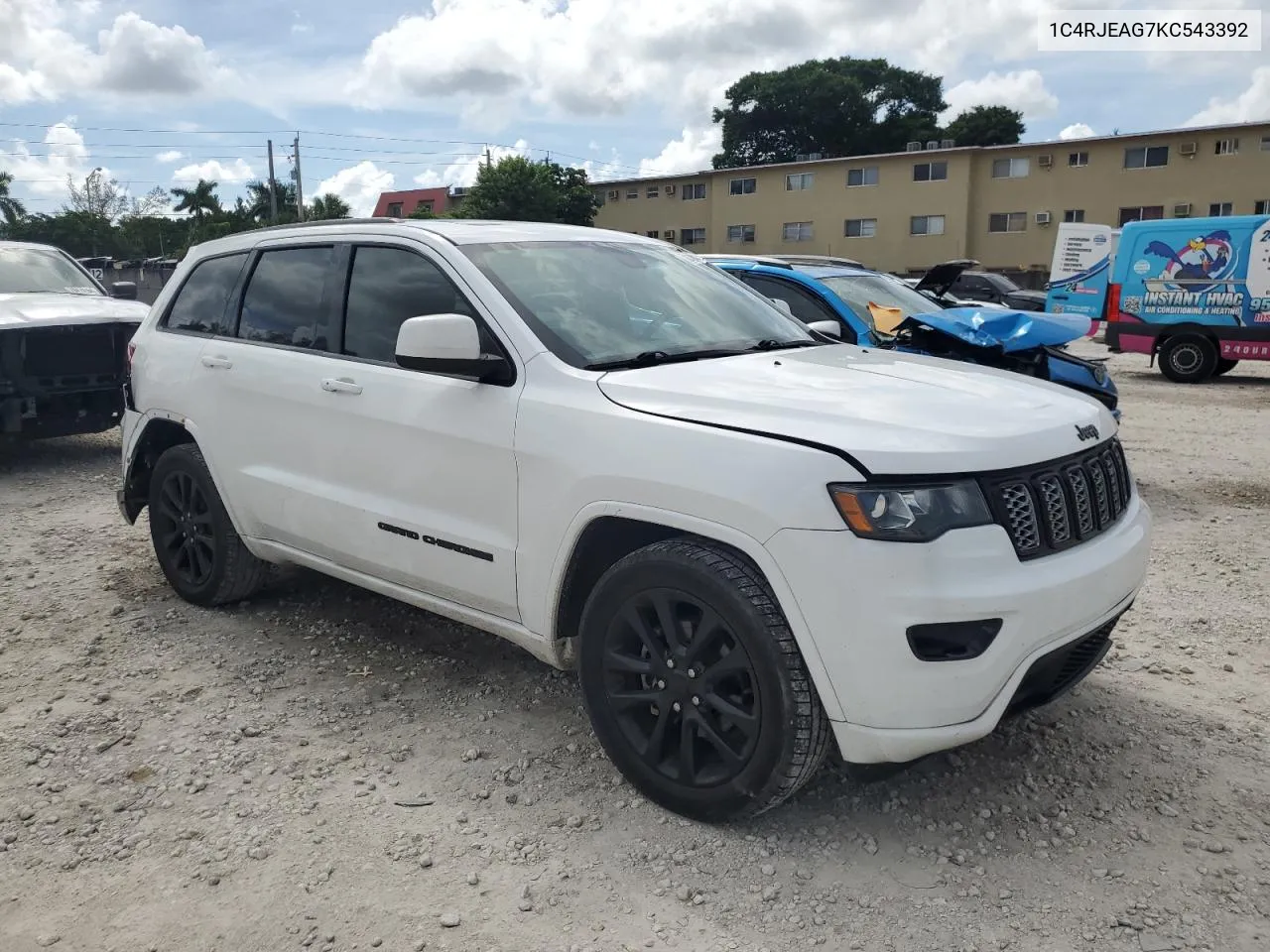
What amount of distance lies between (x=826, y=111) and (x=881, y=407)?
2667 inches

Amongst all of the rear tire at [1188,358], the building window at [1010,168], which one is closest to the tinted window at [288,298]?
the rear tire at [1188,358]

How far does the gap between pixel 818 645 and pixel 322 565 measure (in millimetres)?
2325

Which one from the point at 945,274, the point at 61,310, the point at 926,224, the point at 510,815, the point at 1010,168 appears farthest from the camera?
the point at 926,224

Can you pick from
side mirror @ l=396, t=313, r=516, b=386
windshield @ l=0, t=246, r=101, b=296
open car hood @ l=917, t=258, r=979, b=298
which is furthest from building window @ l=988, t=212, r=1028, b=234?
side mirror @ l=396, t=313, r=516, b=386

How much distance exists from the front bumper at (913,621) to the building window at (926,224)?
44.1 m

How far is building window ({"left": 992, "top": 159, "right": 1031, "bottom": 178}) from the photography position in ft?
138

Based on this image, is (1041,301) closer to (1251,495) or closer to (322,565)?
(1251,495)

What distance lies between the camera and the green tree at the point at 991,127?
60.0 m

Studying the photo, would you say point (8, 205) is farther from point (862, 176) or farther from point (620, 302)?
point (620, 302)

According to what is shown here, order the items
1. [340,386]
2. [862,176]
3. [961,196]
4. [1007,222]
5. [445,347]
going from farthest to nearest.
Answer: [862,176] → [961,196] → [1007,222] → [340,386] → [445,347]

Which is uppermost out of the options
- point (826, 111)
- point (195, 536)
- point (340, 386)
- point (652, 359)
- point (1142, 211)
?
point (826, 111)

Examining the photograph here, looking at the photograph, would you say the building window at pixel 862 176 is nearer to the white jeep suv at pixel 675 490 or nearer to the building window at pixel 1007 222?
the building window at pixel 1007 222

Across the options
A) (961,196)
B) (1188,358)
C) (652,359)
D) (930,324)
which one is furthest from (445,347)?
(961,196)

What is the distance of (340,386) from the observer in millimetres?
3900
